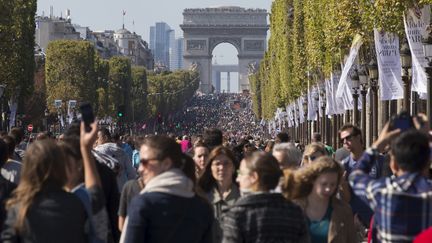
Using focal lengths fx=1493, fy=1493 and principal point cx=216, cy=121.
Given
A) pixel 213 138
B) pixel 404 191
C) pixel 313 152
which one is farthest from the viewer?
pixel 213 138

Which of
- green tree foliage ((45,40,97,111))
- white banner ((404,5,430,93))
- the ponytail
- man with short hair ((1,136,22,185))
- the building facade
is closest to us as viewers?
the ponytail

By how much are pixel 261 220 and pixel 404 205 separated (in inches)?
40.4

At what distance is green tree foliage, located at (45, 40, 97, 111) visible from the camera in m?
98.0

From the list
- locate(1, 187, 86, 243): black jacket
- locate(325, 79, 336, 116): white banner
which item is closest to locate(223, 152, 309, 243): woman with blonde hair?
locate(1, 187, 86, 243): black jacket

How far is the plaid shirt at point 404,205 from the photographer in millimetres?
8742

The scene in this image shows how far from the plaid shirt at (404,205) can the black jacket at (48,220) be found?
1.80 metres

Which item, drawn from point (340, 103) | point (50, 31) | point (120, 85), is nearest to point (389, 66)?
point (340, 103)

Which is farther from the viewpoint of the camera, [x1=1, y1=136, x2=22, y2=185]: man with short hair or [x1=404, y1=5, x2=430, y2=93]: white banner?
[x1=404, y1=5, x2=430, y2=93]: white banner

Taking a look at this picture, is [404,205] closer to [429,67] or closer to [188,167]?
[188,167]

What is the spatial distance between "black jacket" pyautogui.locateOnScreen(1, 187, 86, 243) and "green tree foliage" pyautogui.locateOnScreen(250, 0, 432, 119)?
47.9 feet

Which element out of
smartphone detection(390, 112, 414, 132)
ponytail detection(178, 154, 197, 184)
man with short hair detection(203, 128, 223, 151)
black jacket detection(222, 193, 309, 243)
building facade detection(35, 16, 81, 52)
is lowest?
black jacket detection(222, 193, 309, 243)

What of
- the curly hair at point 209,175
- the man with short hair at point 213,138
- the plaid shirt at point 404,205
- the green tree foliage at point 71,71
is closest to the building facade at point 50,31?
the green tree foliage at point 71,71

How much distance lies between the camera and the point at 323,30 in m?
44.1

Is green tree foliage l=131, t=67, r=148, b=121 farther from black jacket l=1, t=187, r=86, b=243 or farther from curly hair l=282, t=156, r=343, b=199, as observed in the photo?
black jacket l=1, t=187, r=86, b=243
